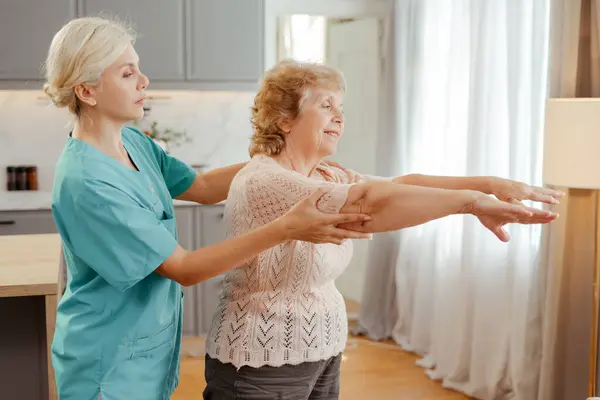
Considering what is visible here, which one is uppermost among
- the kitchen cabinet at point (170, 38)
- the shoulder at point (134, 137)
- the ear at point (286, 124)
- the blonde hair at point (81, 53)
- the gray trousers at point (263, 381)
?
the kitchen cabinet at point (170, 38)

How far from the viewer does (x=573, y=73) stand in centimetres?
322

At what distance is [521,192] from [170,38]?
10.9 ft

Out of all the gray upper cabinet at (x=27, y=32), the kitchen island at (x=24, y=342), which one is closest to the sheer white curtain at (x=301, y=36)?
the gray upper cabinet at (x=27, y=32)

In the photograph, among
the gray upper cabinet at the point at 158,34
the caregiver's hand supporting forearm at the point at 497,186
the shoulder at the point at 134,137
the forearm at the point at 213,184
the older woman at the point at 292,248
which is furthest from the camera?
the gray upper cabinet at the point at 158,34

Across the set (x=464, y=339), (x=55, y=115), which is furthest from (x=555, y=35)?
(x=55, y=115)

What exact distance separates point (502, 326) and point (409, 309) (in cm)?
98

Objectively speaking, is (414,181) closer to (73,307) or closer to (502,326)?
(73,307)

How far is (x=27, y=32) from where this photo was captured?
446 cm

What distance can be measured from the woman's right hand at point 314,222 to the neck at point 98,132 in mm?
448

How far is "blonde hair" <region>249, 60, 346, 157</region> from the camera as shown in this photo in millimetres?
1743

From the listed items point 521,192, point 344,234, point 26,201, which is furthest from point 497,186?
point 26,201

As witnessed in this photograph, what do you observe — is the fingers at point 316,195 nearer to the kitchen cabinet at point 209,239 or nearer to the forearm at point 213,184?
the forearm at point 213,184

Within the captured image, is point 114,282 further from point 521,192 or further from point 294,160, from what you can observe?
point 521,192

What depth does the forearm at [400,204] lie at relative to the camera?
1.48 meters
